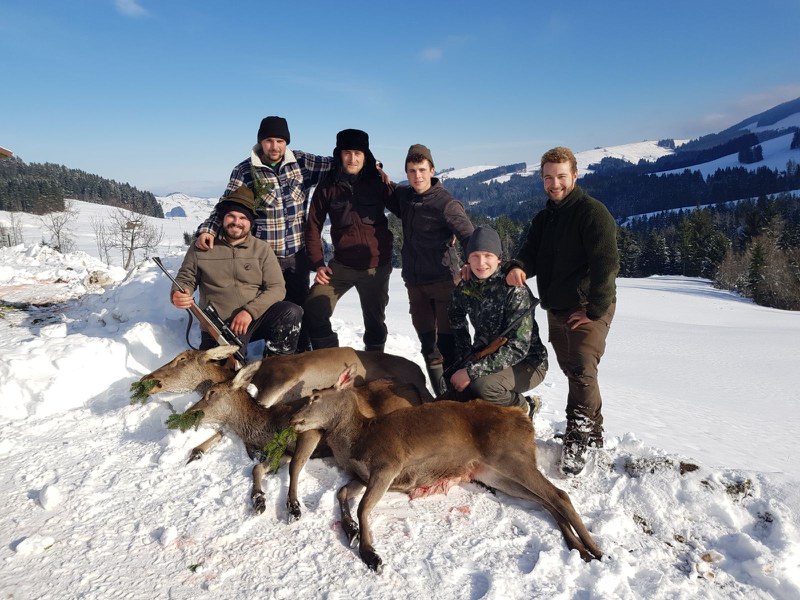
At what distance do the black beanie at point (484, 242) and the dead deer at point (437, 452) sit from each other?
1.61 meters

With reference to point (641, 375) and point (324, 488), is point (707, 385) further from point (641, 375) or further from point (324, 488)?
point (324, 488)

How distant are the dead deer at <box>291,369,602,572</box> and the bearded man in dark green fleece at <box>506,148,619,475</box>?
0.73 m

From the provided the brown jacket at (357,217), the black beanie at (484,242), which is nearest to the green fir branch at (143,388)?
the brown jacket at (357,217)

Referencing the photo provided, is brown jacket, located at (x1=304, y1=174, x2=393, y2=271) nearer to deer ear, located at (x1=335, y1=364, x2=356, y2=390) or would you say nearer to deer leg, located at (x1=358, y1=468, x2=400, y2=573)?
deer ear, located at (x1=335, y1=364, x2=356, y2=390)

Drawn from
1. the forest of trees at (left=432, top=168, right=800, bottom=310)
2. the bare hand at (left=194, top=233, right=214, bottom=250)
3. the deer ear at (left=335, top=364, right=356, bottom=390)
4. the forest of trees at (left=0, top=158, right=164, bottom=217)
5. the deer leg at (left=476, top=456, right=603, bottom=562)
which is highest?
the forest of trees at (left=0, top=158, right=164, bottom=217)

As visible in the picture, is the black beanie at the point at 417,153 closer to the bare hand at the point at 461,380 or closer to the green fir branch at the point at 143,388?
the bare hand at the point at 461,380

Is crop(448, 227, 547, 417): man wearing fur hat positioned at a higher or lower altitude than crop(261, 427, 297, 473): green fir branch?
higher

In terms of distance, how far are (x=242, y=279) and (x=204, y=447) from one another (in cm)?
237

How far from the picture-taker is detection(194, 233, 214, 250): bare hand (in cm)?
Result: 630

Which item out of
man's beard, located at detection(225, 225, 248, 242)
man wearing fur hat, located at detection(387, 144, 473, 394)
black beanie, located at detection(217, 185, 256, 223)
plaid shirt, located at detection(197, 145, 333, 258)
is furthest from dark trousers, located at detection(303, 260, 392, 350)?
black beanie, located at detection(217, 185, 256, 223)

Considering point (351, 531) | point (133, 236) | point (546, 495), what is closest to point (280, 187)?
point (351, 531)

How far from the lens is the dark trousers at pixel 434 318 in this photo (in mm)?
6395

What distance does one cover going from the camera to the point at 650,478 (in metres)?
4.37

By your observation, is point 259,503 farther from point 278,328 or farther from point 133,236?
point 133,236
